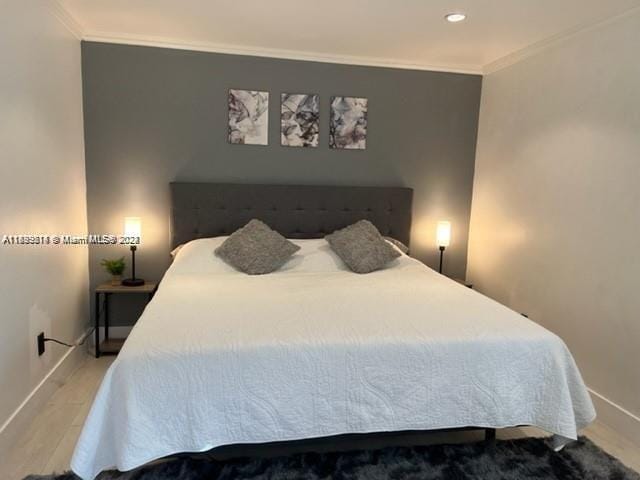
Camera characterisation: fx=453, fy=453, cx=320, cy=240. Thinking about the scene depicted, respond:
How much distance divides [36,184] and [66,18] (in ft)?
4.03

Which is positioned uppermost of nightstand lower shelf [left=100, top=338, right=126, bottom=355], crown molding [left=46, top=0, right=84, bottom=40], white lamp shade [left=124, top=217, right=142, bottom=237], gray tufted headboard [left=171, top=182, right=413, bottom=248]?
crown molding [left=46, top=0, right=84, bottom=40]

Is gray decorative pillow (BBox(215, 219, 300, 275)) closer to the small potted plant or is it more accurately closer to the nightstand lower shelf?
the small potted plant

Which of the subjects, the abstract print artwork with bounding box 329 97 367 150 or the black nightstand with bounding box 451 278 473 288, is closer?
the abstract print artwork with bounding box 329 97 367 150

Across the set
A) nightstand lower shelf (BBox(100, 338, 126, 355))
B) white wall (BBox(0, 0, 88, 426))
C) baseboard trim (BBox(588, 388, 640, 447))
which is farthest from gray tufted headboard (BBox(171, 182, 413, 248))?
baseboard trim (BBox(588, 388, 640, 447))

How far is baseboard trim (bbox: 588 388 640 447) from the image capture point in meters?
2.52

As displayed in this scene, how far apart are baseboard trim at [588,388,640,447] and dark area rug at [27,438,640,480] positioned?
0.30 m

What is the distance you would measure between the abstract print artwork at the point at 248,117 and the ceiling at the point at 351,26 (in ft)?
1.14

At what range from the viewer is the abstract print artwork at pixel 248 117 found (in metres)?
3.71

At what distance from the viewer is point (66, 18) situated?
3.02 meters

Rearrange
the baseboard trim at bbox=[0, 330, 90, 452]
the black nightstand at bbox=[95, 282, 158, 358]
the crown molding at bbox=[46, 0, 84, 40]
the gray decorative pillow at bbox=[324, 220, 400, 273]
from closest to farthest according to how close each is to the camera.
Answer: the baseboard trim at bbox=[0, 330, 90, 452] → the crown molding at bbox=[46, 0, 84, 40] → the gray decorative pillow at bbox=[324, 220, 400, 273] → the black nightstand at bbox=[95, 282, 158, 358]

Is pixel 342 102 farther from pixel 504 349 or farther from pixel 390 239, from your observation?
A: pixel 504 349

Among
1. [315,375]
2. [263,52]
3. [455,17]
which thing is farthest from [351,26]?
[315,375]

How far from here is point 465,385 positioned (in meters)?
2.05

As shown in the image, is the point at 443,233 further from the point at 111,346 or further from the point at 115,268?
the point at 111,346
